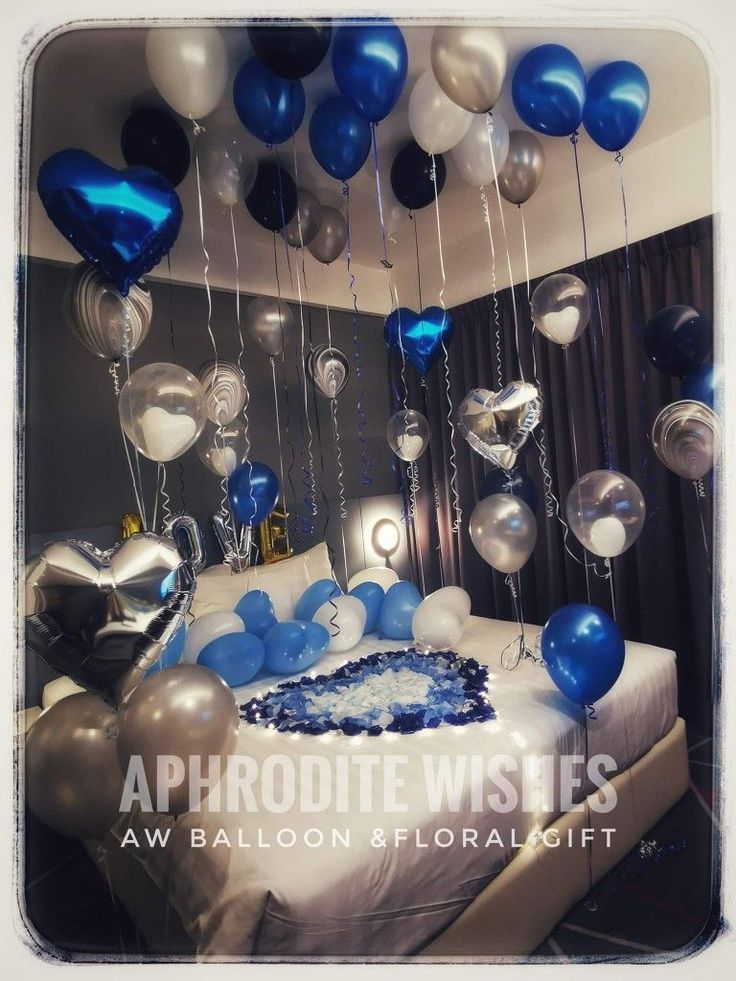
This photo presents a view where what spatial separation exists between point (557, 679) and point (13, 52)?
2.07 meters

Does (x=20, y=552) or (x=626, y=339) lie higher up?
(x=626, y=339)

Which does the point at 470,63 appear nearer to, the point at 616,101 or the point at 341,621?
the point at 616,101

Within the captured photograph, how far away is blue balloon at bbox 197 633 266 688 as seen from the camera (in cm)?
208

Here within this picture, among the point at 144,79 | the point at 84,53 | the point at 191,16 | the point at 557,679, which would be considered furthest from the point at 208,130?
the point at 557,679

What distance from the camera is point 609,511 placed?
190 cm

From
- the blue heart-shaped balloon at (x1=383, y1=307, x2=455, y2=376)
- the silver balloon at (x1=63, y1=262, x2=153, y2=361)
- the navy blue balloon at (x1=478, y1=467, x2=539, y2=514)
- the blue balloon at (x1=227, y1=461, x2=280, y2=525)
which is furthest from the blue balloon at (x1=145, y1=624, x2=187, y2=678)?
the blue heart-shaped balloon at (x1=383, y1=307, x2=455, y2=376)

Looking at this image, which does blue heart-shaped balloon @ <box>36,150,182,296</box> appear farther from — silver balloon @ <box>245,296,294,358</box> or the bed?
the bed

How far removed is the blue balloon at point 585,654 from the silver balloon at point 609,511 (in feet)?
0.93

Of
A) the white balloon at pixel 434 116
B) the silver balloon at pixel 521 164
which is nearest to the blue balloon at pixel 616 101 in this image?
the silver balloon at pixel 521 164

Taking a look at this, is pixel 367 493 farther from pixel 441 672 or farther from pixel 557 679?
pixel 557 679

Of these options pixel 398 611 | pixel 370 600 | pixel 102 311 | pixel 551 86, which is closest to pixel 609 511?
pixel 398 611

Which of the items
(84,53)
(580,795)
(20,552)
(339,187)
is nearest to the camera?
(20,552)

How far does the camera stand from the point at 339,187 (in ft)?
9.01

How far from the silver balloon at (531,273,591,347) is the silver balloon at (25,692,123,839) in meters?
2.03
